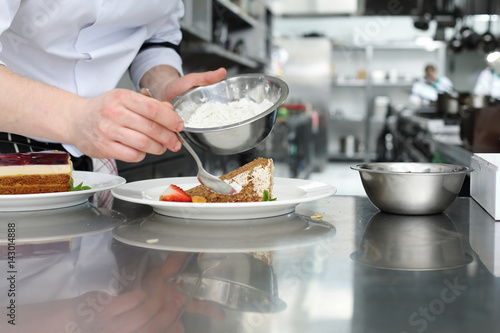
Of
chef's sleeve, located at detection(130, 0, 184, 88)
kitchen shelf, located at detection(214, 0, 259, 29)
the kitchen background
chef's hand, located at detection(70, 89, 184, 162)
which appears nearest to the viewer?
chef's hand, located at detection(70, 89, 184, 162)

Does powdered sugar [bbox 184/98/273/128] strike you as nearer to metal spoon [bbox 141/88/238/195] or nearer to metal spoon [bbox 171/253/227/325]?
metal spoon [bbox 141/88/238/195]

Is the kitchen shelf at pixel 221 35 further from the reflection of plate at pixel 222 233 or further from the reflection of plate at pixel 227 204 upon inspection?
the reflection of plate at pixel 222 233

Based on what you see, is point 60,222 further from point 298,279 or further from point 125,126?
point 298,279

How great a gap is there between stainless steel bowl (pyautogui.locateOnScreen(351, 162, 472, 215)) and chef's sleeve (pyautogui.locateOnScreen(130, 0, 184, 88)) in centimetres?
90

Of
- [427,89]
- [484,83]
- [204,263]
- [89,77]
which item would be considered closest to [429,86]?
[427,89]

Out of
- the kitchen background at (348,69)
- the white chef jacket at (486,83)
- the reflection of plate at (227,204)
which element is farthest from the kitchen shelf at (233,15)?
the white chef jacket at (486,83)

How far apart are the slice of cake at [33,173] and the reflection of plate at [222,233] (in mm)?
219

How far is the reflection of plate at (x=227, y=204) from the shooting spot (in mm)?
892

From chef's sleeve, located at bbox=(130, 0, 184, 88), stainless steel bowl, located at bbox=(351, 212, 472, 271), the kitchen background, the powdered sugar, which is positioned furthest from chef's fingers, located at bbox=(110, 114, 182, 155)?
the kitchen background

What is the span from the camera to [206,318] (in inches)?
20.5

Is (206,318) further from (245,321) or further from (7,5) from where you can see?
(7,5)

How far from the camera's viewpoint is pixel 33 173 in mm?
1077

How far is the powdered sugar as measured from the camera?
106 cm

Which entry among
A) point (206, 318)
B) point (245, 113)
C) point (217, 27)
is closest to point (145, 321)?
point (206, 318)
